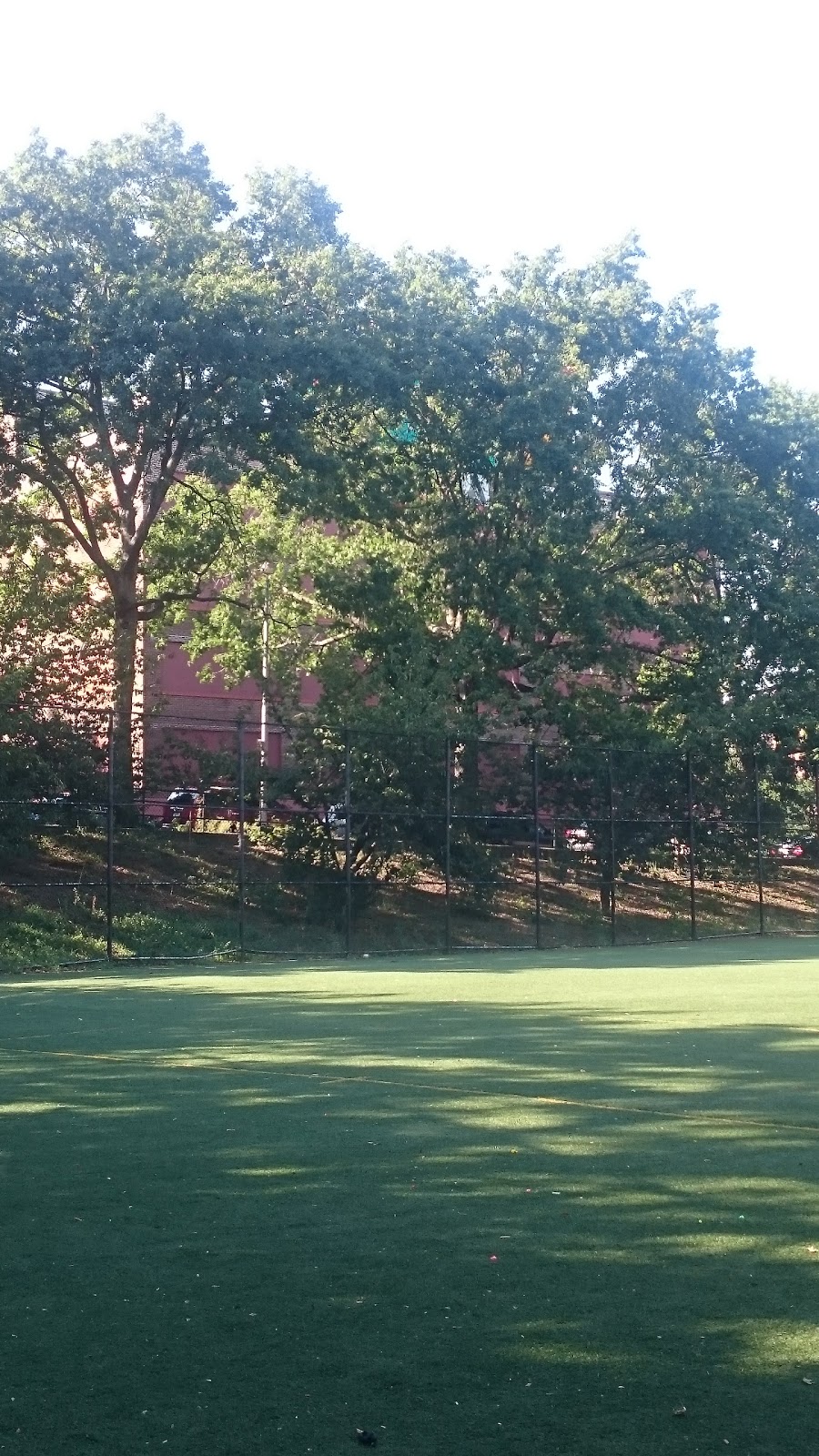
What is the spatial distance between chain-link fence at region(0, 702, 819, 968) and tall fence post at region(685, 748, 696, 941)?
0.05 meters

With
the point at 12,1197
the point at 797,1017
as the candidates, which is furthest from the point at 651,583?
the point at 12,1197

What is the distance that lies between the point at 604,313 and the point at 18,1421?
3054cm

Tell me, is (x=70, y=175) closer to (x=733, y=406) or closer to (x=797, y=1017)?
(x=733, y=406)

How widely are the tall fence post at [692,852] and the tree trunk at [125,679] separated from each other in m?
9.67

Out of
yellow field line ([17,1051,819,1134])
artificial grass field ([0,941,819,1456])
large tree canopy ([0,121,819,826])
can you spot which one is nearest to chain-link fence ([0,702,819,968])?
large tree canopy ([0,121,819,826])

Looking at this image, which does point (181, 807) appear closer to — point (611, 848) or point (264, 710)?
point (611, 848)

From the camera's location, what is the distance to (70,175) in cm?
2506

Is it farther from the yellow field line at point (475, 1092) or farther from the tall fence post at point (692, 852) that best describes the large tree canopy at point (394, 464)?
the yellow field line at point (475, 1092)

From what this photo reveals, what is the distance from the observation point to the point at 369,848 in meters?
23.0

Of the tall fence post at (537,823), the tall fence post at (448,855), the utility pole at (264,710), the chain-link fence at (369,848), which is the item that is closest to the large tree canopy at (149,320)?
the chain-link fence at (369,848)

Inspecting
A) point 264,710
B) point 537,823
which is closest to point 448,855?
point 537,823

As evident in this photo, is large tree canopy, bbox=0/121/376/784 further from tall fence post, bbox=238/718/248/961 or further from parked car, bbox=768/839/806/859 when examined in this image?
parked car, bbox=768/839/806/859

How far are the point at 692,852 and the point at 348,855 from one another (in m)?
7.27

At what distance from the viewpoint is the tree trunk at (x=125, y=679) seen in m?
21.2
